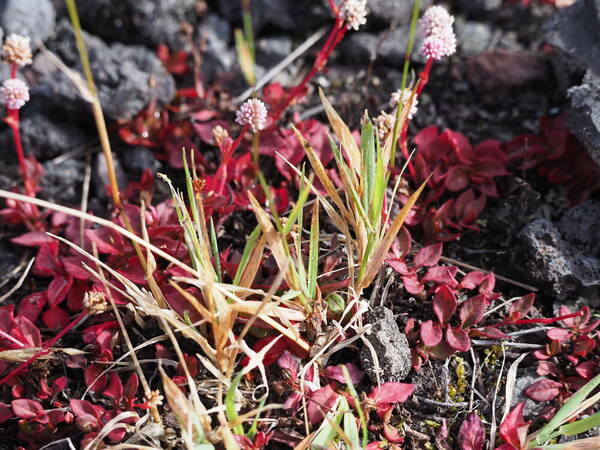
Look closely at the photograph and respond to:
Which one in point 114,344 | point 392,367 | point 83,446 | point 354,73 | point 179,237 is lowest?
point 83,446

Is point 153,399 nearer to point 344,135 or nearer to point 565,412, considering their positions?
point 344,135

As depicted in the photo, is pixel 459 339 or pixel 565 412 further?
pixel 459 339

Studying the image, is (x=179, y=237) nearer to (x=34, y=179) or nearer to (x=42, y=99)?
(x=34, y=179)

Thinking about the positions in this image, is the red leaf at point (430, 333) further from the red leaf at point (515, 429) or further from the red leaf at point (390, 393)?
the red leaf at point (515, 429)

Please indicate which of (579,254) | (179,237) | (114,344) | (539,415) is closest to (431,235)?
(579,254)

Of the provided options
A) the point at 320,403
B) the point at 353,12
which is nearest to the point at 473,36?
the point at 353,12

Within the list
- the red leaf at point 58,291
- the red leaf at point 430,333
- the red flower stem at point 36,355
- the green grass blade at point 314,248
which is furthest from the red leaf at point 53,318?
the red leaf at point 430,333

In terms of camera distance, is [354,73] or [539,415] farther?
[354,73]
